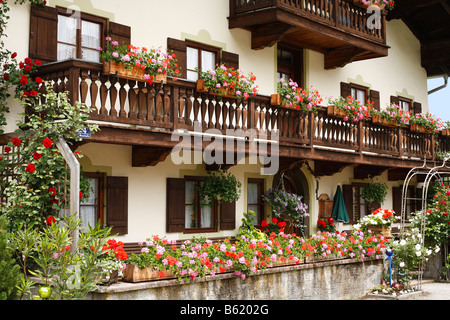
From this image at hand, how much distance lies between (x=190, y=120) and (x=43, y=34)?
277 cm

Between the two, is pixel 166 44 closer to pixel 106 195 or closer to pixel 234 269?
pixel 106 195

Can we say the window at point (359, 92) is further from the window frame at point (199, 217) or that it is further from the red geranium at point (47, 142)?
the red geranium at point (47, 142)

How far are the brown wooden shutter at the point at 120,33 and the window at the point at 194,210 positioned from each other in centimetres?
303

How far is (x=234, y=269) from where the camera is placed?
9328 mm

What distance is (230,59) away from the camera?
506 inches

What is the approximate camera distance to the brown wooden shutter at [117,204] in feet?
34.6

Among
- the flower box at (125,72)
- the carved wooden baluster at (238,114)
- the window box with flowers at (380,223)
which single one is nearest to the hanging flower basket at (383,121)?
the window box with flowers at (380,223)

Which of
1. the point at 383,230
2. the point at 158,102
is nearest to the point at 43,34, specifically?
the point at 158,102

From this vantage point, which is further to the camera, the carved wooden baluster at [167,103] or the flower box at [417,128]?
the flower box at [417,128]

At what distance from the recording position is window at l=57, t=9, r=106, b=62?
10047 millimetres

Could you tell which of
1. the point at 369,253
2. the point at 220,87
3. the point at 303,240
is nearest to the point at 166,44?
the point at 220,87

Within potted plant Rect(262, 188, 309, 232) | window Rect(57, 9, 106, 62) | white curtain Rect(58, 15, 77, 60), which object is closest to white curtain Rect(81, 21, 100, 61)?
window Rect(57, 9, 106, 62)

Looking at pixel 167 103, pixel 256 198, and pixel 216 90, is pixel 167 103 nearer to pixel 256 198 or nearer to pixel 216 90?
pixel 216 90
